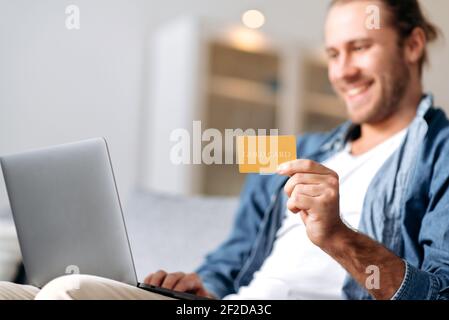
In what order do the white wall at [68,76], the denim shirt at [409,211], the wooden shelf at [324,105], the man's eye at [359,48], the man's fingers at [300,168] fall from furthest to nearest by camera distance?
the wooden shelf at [324,105] → the white wall at [68,76] → the man's eye at [359,48] → the denim shirt at [409,211] → the man's fingers at [300,168]

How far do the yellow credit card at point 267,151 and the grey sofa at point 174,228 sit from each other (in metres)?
0.77

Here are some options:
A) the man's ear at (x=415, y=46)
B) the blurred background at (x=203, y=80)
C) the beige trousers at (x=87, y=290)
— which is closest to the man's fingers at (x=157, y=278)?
the beige trousers at (x=87, y=290)

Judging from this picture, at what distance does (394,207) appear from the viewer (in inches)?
44.4

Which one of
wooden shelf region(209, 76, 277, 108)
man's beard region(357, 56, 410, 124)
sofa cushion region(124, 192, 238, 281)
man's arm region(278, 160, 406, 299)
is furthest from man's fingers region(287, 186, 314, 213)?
wooden shelf region(209, 76, 277, 108)

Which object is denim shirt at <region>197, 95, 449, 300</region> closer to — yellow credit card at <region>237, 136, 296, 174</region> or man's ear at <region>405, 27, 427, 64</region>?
man's ear at <region>405, 27, 427, 64</region>

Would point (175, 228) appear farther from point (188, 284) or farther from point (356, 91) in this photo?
point (356, 91)

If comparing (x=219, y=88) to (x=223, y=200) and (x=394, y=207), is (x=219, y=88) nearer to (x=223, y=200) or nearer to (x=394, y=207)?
(x=223, y=200)

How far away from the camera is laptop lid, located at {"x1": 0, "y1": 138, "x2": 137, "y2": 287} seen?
2.99 ft

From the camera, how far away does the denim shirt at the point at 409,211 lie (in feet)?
3.23

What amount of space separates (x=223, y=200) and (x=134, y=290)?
99 cm

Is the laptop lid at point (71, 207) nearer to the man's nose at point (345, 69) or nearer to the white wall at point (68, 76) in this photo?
the white wall at point (68, 76)

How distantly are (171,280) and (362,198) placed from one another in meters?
0.36

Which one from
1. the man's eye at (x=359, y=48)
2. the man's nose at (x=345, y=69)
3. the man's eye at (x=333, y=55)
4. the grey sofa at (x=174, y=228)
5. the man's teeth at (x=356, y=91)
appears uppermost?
the man's eye at (x=359, y=48)
